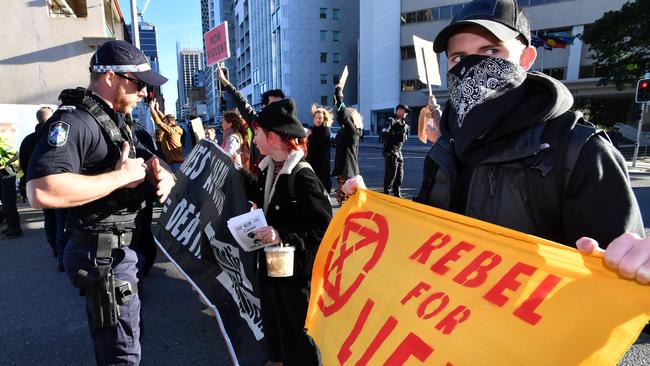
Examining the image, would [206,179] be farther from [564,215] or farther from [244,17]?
[244,17]

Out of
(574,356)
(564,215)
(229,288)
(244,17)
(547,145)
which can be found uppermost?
(244,17)

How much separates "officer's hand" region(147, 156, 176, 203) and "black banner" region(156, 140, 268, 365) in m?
0.40

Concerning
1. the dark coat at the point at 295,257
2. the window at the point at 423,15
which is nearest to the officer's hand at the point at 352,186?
the dark coat at the point at 295,257

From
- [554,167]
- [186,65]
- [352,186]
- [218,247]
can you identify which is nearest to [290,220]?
[218,247]

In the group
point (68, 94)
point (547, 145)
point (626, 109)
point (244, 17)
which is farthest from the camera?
point (244, 17)

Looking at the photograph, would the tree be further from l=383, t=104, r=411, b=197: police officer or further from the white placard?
the white placard

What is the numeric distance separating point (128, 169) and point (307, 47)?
5955 cm

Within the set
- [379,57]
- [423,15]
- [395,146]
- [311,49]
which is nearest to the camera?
[395,146]

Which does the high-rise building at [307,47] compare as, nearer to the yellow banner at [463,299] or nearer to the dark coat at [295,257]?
the dark coat at [295,257]

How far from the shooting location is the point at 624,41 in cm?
2867

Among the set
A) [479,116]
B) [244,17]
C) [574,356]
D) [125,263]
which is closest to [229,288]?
[125,263]

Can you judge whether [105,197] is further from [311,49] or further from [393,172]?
[311,49]

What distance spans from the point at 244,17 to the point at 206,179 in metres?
83.3

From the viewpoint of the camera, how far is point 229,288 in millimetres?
2768
